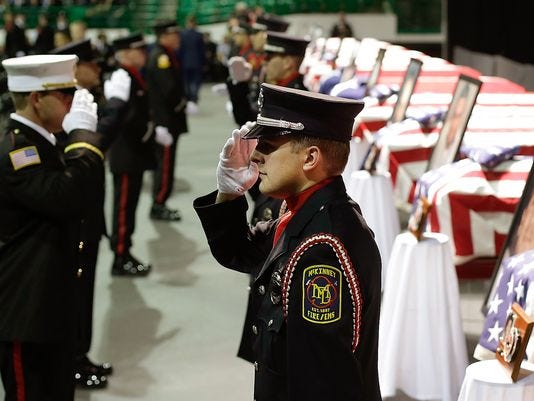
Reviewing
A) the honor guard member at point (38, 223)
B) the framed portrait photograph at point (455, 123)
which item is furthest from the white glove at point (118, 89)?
the framed portrait photograph at point (455, 123)

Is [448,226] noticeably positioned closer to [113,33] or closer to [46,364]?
[46,364]

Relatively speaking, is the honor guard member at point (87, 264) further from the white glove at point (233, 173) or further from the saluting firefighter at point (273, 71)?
the white glove at point (233, 173)

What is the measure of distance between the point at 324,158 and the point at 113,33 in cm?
2213

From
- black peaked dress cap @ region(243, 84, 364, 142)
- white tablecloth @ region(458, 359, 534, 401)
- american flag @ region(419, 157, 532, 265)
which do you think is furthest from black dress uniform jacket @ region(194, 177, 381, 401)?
american flag @ region(419, 157, 532, 265)

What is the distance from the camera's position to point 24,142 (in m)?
3.17

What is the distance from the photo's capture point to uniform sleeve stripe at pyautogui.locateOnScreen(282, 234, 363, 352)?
6.45 feet

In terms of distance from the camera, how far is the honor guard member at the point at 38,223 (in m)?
3.16

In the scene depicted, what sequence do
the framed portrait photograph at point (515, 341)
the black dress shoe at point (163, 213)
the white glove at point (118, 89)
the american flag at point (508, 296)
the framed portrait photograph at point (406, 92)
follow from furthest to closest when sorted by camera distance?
the black dress shoe at point (163, 213)
the framed portrait photograph at point (406, 92)
the white glove at point (118, 89)
the american flag at point (508, 296)
the framed portrait photograph at point (515, 341)

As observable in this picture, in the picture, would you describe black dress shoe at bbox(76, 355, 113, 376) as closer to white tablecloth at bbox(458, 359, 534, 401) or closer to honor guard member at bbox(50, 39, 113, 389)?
honor guard member at bbox(50, 39, 113, 389)

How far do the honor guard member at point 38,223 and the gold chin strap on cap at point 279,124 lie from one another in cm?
126

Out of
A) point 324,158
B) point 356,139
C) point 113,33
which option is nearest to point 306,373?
point 324,158

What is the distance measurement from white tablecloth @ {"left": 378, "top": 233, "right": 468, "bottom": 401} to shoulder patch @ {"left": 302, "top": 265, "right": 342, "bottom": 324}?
6.02 feet

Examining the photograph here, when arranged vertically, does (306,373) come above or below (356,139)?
above

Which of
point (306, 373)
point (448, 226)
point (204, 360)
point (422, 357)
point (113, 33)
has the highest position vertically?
point (306, 373)
